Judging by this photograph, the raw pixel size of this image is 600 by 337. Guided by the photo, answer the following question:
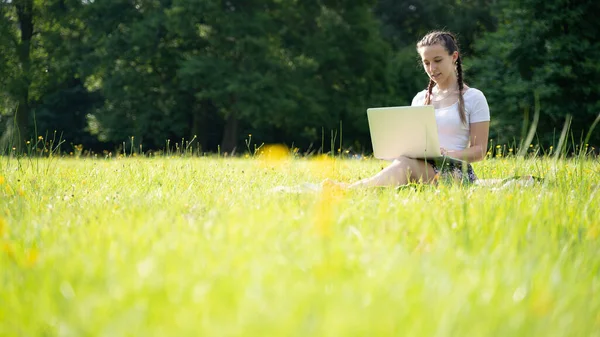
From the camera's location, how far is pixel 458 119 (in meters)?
4.33

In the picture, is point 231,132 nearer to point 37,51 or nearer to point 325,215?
point 37,51

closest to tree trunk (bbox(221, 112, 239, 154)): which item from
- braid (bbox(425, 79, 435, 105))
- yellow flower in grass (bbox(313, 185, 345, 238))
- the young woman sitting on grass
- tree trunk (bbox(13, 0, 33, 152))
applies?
tree trunk (bbox(13, 0, 33, 152))

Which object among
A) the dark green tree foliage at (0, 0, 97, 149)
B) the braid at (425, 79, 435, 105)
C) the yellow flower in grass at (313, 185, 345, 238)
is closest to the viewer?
the yellow flower in grass at (313, 185, 345, 238)

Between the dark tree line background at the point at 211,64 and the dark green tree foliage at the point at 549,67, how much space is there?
1.22 metres

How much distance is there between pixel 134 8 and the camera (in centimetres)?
1959

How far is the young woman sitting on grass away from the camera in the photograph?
409 centimetres

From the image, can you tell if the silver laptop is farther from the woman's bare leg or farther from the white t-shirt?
the white t-shirt

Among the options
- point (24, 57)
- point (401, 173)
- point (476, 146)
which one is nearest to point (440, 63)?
point (476, 146)

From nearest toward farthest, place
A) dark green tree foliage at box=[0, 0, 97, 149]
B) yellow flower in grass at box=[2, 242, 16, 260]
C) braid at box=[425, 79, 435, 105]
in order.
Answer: yellow flower in grass at box=[2, 242, 16, 260] → braid at box=[425, 79, 435, 105] → dark green tree foliage at box=[0, 0, 97, 149]

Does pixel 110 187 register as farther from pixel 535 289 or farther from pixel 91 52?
pixel 91 52

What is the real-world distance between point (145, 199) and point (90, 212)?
1.33 ft

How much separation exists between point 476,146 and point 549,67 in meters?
10.8

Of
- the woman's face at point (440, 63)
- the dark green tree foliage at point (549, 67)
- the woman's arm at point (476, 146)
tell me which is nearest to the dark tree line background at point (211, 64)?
the dark green tree foliage at point (549, 67)

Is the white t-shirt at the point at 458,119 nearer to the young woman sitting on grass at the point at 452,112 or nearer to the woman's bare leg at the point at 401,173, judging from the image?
the young woman sitting on grass at the point at 452,112
